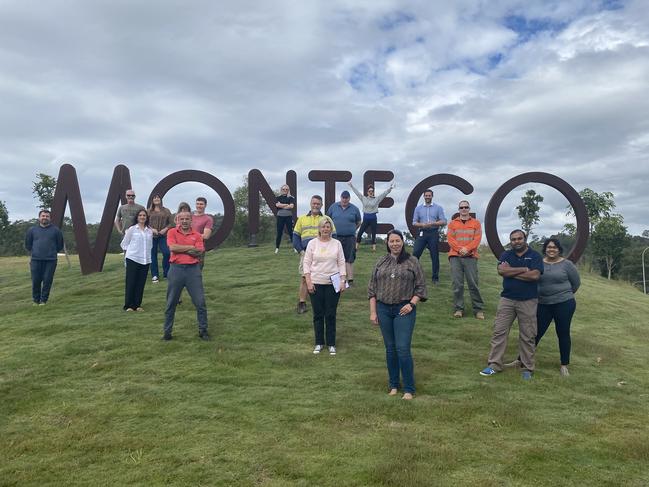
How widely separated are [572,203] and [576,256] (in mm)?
1463

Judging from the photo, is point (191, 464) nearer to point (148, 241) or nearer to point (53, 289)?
point (148, 241)

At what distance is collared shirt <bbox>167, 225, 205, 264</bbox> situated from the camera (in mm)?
6566

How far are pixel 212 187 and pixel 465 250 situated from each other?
9187mm

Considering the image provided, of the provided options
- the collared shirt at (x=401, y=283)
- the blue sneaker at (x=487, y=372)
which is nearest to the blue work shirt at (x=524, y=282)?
the blue sneaker at (x=487, y=372)

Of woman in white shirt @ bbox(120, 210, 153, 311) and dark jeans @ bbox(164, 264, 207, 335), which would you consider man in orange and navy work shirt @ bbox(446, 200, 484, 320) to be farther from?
woman in white shirt @ bbox(120, 210, 153, 311)

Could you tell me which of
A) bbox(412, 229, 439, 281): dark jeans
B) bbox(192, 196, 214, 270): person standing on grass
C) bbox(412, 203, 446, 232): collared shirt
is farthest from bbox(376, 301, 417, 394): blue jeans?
bbox(412, 203, 446, 232): collared shirt

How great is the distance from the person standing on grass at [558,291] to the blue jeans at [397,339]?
1931 mm

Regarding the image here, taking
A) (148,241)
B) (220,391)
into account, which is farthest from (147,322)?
(220,391)

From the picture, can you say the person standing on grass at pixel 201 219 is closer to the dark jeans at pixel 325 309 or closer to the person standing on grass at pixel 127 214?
the person standing on grass at pixel 127 214

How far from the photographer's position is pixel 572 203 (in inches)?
538

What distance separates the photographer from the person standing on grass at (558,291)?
582 cm

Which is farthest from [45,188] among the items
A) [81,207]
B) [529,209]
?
[529,209]

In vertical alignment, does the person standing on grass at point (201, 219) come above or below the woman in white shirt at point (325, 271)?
above

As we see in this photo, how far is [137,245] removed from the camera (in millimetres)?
8031
